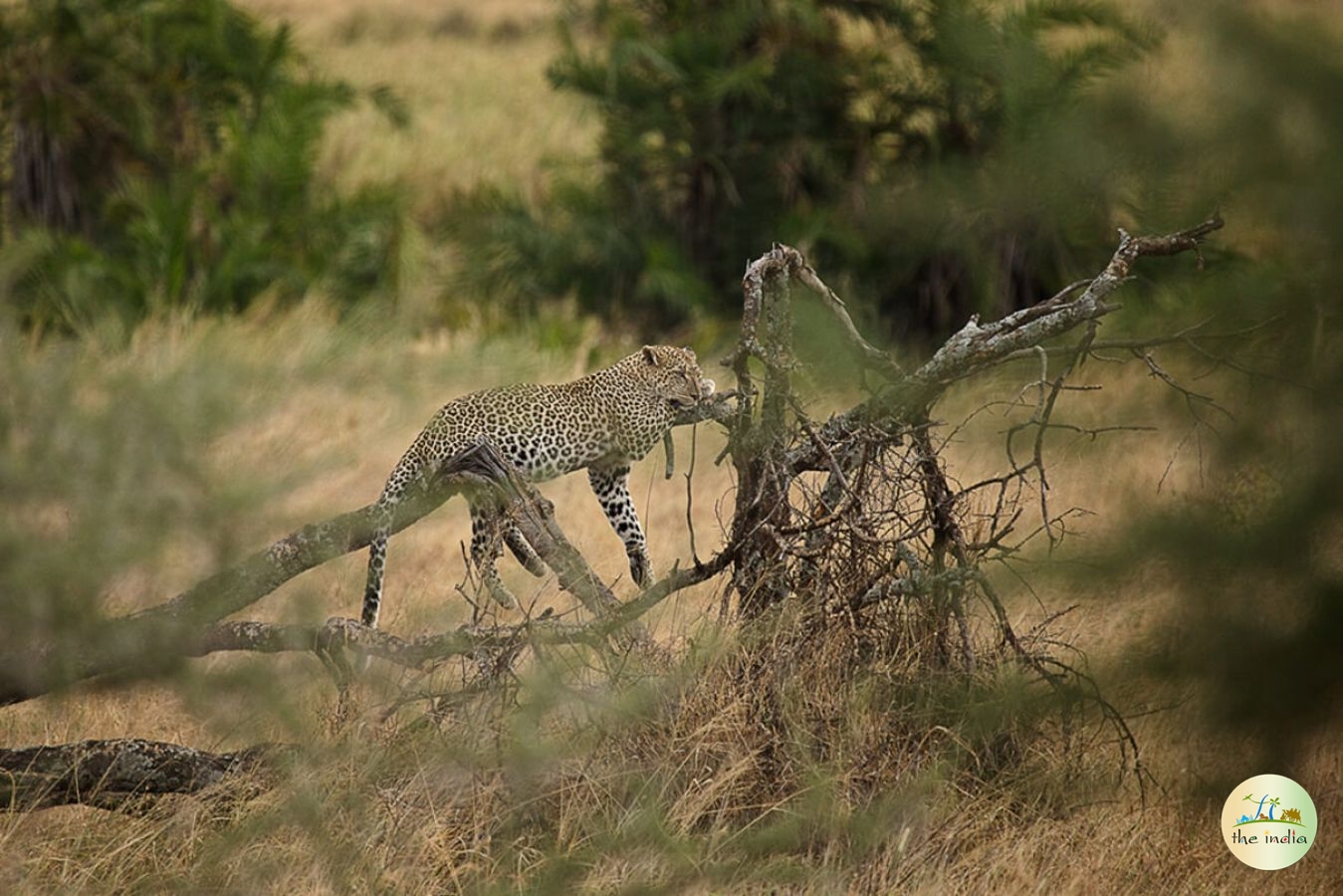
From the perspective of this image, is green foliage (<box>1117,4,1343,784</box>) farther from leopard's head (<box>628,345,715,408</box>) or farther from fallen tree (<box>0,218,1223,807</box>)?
leopard's head (<box>628,345,715,408</box>)

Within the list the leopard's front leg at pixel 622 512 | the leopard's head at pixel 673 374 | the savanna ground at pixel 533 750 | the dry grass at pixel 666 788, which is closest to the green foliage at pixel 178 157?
the leopard's front leg at pixel 622 512

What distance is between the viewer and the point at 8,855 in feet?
14.5

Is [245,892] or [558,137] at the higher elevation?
[558,137]

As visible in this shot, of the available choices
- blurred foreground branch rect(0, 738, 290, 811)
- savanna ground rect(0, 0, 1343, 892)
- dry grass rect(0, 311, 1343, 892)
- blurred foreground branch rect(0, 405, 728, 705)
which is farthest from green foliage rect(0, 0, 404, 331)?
blurred foreground branch rect(0, 738, 290, 811)

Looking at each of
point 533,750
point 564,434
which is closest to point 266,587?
point 533,750

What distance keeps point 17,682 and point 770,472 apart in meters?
2.10

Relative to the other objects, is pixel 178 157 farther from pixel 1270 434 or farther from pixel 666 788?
pixel 1270 434

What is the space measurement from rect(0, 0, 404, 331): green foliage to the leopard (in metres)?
6.40

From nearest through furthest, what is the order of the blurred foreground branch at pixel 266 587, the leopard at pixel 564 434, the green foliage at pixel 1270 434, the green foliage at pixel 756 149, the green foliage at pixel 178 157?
the green foliage at pixel 1270 434
the blurred foreground branch at pixel 266 587
the leopard at pixel 564 434
the green foliage at pixel 178 157
the green foliage at pixel 756 149

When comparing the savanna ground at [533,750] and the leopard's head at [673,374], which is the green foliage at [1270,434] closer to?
the savanna ground at [533,750]

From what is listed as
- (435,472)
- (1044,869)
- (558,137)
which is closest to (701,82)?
(558,137)

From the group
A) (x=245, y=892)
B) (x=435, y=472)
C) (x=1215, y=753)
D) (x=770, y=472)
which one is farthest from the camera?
(x=435, y=472)

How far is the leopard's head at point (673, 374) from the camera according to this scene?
746 centimetres

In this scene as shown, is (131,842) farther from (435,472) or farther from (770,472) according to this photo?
(770,472)
